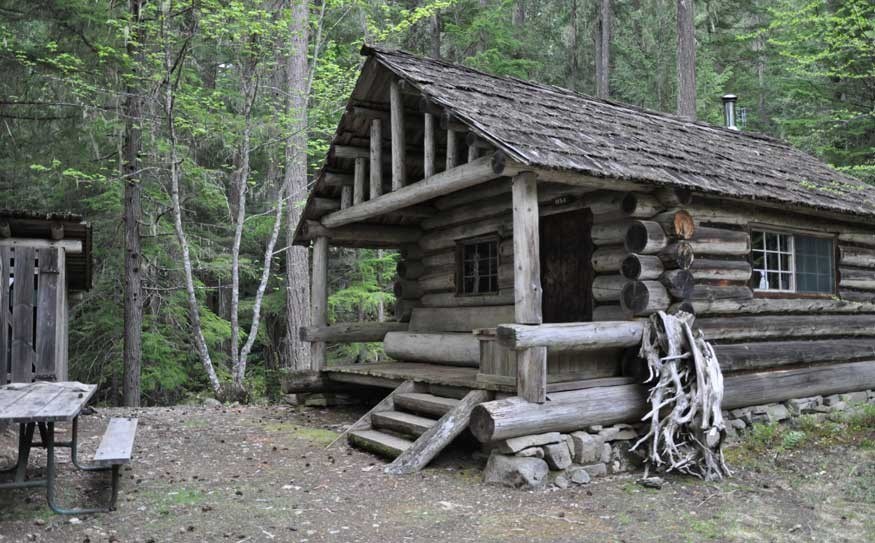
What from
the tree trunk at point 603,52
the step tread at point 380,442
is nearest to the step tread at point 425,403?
the step tread at point 380,442

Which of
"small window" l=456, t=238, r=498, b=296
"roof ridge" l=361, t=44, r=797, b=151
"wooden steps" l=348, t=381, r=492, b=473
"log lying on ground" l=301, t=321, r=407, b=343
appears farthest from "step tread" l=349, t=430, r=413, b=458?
"roof ridge" l=361, t=44, r=797, b=151

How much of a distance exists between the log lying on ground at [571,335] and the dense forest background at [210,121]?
6.59 meters

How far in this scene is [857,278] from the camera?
38.7 feet

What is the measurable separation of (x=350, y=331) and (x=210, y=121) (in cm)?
586

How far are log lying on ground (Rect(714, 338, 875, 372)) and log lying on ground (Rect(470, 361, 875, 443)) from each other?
0.18 m

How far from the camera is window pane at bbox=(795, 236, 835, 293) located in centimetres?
1097

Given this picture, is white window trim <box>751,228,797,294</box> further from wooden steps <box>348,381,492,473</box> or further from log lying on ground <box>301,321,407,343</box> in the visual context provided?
log lying on ground <box>301,321,407,343</box>

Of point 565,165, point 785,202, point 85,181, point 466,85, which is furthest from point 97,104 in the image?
point 785,202

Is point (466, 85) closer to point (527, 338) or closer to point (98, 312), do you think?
point (527, 338)

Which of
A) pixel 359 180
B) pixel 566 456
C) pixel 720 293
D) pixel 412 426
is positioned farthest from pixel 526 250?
pixel 359 180

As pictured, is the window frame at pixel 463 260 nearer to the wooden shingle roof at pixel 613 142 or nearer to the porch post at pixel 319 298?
the porch post at pixel 319 298

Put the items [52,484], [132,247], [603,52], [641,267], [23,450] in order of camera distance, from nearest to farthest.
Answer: [52,484] → [23,450] → [641,267] → [132,247] → [603,52]

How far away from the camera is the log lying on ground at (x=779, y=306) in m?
9.35

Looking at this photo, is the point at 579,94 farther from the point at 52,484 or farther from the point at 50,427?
the point at 52,484
